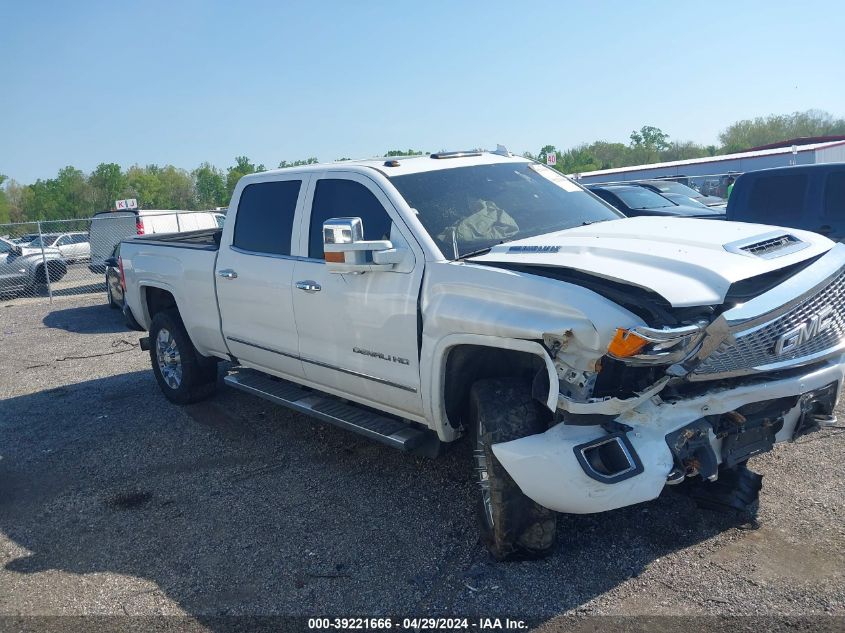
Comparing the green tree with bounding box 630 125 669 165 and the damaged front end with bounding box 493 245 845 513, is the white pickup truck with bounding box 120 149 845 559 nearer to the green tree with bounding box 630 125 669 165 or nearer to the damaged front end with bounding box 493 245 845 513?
the damaged front end with bounding box 493 245 845 513

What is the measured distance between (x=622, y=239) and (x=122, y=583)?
3.25 meters

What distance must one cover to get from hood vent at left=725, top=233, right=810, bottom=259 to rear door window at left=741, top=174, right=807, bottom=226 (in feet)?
17.4

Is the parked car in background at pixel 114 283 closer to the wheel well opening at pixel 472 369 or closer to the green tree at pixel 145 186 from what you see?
the wheel well opening at pixel 472 369

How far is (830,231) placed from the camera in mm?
8344

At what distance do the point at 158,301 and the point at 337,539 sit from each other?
13.3ft

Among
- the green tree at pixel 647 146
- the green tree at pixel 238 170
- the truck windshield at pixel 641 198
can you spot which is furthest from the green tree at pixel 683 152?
the truck windshield at pixel 641 198

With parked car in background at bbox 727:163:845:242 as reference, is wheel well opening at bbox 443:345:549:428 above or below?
below

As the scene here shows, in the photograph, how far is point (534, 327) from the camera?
135 inches

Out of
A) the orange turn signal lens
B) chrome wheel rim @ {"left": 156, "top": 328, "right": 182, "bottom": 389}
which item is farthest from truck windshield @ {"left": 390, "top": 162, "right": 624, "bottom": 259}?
chrome wheel rim @ {"left": 156, "top": 328, "right": 182, "bottom": 389}

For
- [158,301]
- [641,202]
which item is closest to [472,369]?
[158,301]

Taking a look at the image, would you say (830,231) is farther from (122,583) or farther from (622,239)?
(122,583)

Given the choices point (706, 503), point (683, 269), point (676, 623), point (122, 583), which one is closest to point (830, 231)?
point (706, 503)

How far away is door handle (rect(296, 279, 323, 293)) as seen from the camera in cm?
484

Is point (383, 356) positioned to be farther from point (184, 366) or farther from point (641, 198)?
point (641, 198)
